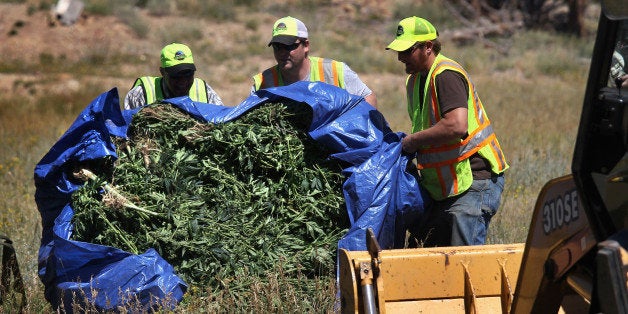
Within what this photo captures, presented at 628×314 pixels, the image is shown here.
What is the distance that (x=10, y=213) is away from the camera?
7.59m

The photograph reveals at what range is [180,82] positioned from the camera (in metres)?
6.08

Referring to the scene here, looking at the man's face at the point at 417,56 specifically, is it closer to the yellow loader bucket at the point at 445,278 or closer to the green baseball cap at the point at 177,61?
the yellow loader bucket at the point at 445,278

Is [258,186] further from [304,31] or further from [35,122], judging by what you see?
[35,122]

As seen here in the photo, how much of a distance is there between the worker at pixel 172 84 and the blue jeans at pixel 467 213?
2.00m

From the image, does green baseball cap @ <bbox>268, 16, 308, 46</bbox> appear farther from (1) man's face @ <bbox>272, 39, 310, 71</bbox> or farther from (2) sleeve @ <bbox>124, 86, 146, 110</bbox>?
(2) sleeve @ <bbox>124, 86, 146, 110</bbox>

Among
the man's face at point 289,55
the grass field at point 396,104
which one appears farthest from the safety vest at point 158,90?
the grass field at point 396,104

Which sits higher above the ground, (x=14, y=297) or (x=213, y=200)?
(x=213, y=200)

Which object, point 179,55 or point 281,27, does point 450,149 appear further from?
point 179,55

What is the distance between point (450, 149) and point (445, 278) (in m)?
1.06

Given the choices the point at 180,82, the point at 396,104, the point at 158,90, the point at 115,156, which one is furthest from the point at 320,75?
the point at 396,104

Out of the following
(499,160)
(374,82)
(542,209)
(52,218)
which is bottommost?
(374,82)

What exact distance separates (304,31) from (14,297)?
253cm

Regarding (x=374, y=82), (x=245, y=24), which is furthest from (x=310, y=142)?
(x=245, y=24)

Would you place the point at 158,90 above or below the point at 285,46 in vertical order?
below
